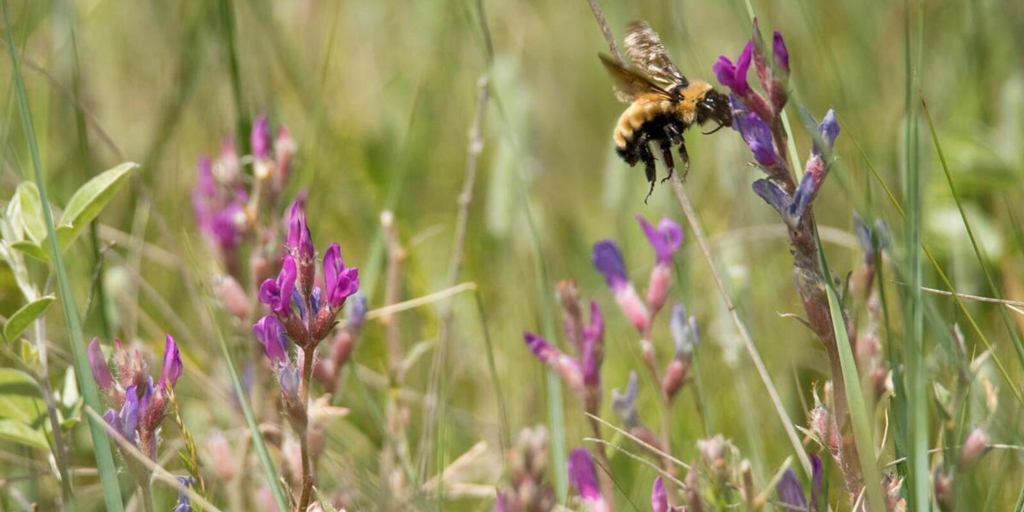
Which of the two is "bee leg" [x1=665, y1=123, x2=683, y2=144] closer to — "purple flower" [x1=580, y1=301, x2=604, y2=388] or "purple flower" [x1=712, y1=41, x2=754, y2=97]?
"purple flower" [x1=580, y1=301, x2=604, y2=388]

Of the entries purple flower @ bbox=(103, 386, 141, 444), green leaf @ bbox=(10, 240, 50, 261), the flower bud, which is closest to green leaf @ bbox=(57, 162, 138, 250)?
green leaf @ bbox=(10, 240, 50, 261)

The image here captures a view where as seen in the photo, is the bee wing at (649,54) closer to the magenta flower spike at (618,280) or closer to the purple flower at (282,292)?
the magenta flower spike at (618,280)

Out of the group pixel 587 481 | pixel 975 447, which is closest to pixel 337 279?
pixel 587 481

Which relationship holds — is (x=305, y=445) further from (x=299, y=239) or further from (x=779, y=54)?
(x=779, y=54)

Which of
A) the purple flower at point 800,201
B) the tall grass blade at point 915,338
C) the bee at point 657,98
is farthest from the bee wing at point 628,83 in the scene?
the tall grass blade at point 915,338

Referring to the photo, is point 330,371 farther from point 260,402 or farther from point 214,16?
point 214,16

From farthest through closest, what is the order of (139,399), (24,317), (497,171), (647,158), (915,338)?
(497,171) → (647,158) → (24,317) → (139,399) → (915,338)

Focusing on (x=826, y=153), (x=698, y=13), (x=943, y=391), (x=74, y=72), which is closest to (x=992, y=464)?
(x=943, y=391)
